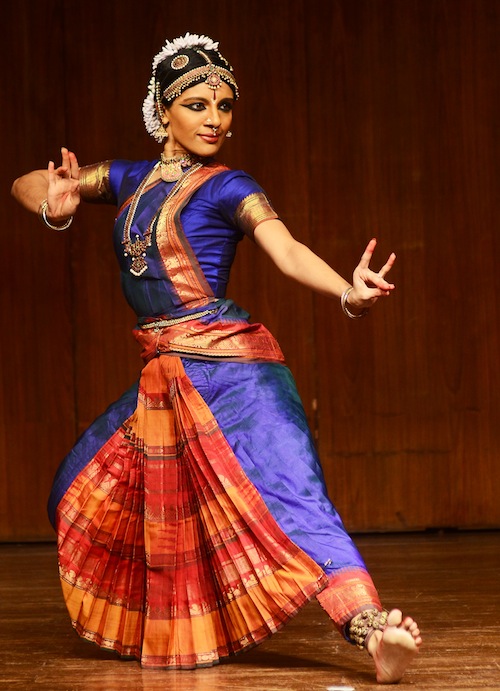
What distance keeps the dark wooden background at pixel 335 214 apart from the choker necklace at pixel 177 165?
5.75 feet

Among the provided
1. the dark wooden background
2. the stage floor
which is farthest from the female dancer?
the dark wooden background

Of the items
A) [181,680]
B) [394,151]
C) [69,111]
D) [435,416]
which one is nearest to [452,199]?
[394,151]

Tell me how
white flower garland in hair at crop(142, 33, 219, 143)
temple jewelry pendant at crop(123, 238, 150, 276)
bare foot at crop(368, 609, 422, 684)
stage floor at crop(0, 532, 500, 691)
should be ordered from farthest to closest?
1. white flower garland in hair at crop(142, 33, 219, 143)
2. temple jewelry pendant at crop(123, 238, 150, 276)
3. stage floor at crop(0, 532, 500, 691)
4. bare foot at crop(368, 609, 422, 684)

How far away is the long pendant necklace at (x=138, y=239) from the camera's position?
2.82 metres

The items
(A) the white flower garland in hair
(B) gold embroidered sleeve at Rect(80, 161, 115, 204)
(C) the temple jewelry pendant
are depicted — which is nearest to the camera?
(C) the temple jewelry pendant

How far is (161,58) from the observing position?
294 centimetres

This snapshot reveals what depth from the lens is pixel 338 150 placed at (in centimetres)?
466

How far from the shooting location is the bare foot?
237 cm

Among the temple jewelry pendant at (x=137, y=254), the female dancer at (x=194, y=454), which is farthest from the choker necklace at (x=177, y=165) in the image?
the temple jewelry pendant at (x=137, y=254)

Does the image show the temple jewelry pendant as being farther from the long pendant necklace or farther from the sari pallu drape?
the sari pallu drape

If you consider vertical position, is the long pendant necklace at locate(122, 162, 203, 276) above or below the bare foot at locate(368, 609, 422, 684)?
above

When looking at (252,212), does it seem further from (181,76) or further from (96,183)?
(96,183)

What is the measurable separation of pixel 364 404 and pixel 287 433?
2.06 meters

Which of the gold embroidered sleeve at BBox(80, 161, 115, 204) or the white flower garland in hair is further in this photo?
the gold embroidered sleeve at BBox(80, 161, 115, 204)
